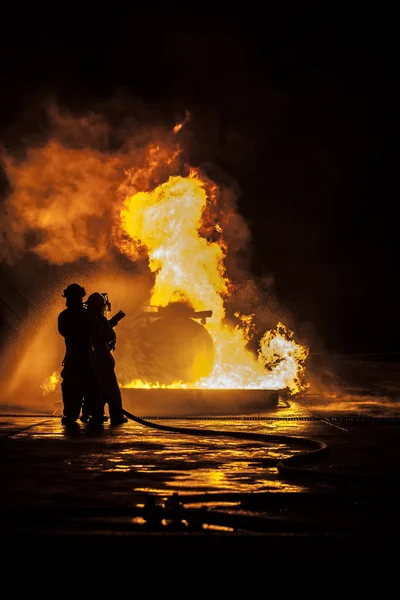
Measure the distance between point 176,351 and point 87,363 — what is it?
14.2ft

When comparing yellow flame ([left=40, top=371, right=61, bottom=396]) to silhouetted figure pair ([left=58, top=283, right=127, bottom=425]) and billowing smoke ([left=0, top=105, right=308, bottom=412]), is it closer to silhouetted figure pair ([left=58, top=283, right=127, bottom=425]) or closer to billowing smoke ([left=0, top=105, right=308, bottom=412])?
billowing smoke ([left=0, top=105, right=308, bottom=412])

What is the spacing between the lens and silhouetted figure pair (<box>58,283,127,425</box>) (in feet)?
40.2

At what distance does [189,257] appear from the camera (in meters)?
18.3

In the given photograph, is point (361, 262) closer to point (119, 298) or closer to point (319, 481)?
point (119, 298)

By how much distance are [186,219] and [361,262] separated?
1201 centimetres

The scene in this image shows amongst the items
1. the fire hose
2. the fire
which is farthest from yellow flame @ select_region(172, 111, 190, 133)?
the fire hose

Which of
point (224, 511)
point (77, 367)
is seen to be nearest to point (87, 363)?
point (77, 367)

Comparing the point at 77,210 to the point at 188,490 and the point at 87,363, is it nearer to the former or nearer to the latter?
the point at 87,363

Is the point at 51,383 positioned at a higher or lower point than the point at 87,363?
higher

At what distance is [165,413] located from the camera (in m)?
14.9

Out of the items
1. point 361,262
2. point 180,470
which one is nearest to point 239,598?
point 180,470

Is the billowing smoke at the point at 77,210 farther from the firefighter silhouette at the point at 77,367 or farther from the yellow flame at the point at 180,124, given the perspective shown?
the firefighter silhouette at the point at 77,367

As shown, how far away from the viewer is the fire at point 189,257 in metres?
17.9

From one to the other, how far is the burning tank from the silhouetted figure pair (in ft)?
12.3
